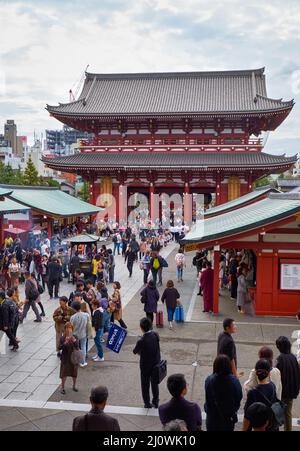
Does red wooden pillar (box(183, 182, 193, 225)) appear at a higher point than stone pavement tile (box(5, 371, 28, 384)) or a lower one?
higher

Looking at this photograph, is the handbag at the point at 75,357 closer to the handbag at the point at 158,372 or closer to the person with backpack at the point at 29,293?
the handbag at the point at 158,372

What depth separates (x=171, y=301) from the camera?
44.8 ft

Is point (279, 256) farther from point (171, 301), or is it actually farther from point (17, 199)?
point (17, 199)

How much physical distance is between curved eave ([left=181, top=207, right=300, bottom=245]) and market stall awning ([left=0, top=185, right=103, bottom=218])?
16409 mm

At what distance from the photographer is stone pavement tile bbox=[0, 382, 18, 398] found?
354 inches

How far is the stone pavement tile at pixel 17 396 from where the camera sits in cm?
879

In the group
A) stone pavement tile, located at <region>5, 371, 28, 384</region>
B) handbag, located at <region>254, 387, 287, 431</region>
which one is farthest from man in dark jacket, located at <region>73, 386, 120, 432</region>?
stone pavement tile, located at <region>5, 371, 28, 384</region>

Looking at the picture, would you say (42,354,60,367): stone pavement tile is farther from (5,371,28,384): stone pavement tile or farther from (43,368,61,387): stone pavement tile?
(5,371,28,384): stone pavement tile

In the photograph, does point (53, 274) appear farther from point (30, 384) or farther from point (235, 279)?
point (30, 384)

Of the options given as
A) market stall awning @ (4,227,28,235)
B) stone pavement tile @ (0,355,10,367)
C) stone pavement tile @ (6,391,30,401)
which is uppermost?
market stall awning @ (4,227,28,235)

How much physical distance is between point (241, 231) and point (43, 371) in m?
7.54

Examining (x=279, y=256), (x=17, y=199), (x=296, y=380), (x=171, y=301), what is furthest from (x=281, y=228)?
(x=17, y=199)

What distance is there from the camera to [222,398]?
607cm

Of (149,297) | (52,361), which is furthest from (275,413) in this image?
(149,297)
